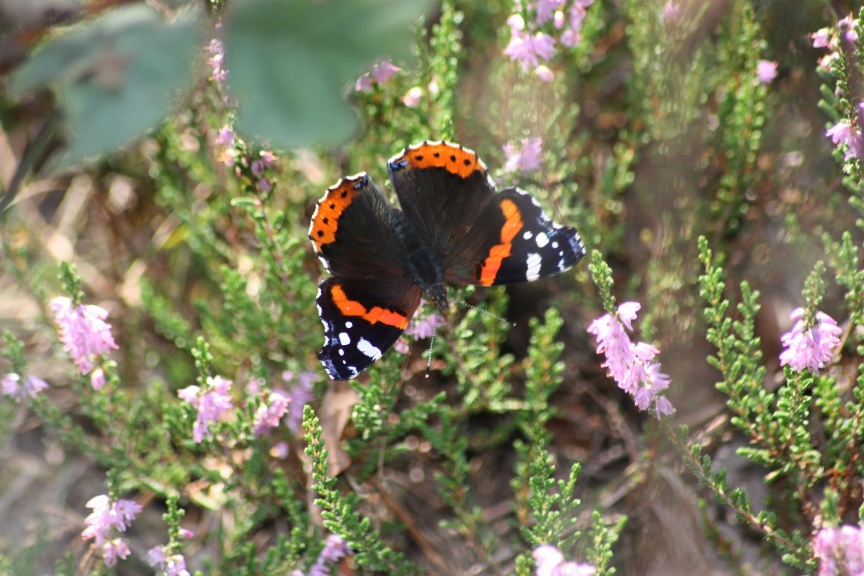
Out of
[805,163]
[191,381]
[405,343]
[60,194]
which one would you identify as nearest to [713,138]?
[805,163]

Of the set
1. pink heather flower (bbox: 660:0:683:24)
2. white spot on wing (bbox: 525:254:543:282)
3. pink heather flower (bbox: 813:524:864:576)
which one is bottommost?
pink heather flower (bbox: 813:524:864:576)

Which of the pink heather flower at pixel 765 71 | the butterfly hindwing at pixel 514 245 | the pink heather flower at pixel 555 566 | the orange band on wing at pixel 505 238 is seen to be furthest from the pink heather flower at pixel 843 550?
the pink heather flower at pixel 765 71

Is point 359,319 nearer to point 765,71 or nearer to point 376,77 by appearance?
point 376,77

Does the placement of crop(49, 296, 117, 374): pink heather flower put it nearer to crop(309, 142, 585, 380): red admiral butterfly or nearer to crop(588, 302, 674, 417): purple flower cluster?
crop(309, 142, 585, 380): red admiral butterfly

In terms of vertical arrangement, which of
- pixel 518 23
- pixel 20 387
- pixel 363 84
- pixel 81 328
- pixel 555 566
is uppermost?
pixel 518 23

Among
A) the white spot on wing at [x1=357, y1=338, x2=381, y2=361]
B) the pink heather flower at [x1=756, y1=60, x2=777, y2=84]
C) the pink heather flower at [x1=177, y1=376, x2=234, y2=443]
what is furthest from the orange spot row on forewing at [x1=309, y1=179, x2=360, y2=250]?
the pink heather flower at [x1=756, y1=60, x2=777, y2=84]

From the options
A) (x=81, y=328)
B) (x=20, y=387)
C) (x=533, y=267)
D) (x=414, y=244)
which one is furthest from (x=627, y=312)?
(x=20, y=387)
